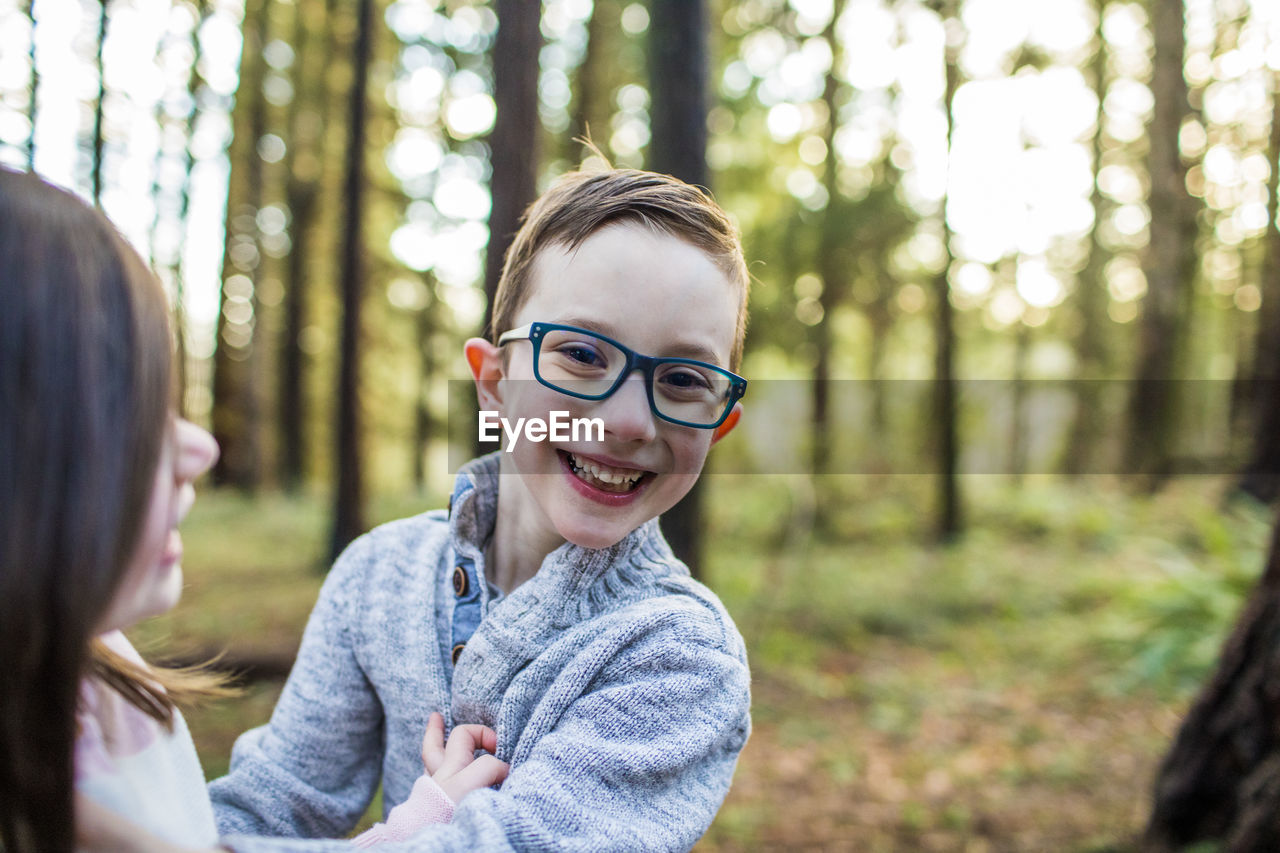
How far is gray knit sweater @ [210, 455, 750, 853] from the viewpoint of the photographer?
106 cm

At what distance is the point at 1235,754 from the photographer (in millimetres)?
2820

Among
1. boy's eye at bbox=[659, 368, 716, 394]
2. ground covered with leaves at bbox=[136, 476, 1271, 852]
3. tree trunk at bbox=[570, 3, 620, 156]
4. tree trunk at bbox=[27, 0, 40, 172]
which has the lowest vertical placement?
ground covered with leaves at bbox=[136, 476, 1271, 852]

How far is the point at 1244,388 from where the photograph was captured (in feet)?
39.1

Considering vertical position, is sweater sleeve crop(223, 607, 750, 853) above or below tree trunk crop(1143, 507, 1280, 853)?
above

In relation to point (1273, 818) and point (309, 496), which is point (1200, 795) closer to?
point (1273, 818)

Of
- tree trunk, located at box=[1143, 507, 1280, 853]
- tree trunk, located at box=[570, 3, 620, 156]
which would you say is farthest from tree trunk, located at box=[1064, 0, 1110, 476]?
tree trunk, located at box=[1143, 507, 1280, 853]

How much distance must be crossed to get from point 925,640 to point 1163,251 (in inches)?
304

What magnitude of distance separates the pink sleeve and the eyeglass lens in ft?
2.01

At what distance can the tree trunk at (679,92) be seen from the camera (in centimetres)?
394

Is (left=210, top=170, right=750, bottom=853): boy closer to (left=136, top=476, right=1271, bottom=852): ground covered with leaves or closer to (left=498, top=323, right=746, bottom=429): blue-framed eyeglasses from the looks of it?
(left=498, top=323, right=746, bottom=429): blue-framed eyeglasses

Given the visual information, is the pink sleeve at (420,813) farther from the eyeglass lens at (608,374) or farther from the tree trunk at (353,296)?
the tree trunk at (353,296)

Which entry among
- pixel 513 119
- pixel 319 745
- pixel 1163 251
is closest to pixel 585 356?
pixel 319 745

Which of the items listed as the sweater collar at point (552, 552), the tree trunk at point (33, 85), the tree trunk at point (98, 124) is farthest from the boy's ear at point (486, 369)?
the tree trunk at point (98, 124)

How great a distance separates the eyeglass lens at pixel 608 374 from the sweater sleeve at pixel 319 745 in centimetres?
58
